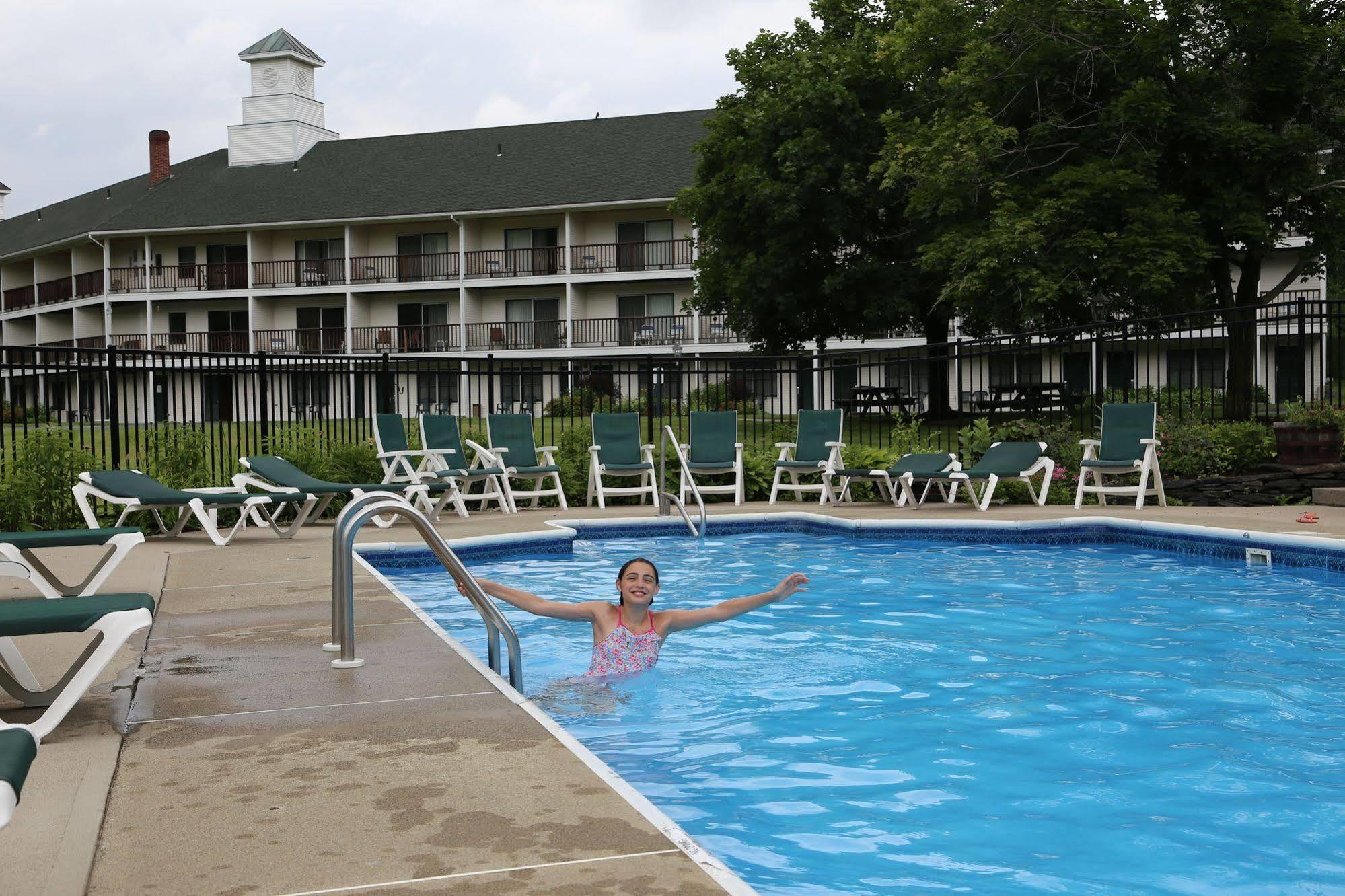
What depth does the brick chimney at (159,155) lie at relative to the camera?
4722 centimetres

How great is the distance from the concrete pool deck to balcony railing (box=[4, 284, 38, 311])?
50.6m

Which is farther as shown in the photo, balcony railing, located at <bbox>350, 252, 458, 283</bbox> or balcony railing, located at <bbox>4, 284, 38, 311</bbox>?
balcony railing, located at <bbox>4, 284, 38, 311</bbox>

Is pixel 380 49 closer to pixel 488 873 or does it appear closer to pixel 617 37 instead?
pixel 617 37

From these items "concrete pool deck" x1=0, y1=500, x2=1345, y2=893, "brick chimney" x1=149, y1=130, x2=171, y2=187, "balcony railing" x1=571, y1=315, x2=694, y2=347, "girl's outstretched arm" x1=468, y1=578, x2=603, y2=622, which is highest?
"brick chimney" x1=149, y1=130, x2=171, y2=187

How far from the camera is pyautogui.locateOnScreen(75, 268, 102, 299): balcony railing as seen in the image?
148ft

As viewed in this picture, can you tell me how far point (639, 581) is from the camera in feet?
18.2

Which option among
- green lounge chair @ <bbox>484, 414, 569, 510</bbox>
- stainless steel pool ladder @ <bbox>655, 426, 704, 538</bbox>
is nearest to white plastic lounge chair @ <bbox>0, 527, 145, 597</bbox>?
stainless steel pool ladder @ <bbox>655, 426, 704, 538</bbox>

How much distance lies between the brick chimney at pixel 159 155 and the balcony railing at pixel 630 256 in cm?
1928

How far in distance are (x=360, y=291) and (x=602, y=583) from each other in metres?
34.2

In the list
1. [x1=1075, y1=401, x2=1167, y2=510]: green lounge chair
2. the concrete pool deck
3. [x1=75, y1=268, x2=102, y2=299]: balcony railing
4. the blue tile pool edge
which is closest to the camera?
the concrete pool deck

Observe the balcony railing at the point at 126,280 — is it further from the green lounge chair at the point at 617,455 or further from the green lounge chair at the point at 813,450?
the green lounge chair at the point at 813,450

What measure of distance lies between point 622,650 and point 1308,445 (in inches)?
379

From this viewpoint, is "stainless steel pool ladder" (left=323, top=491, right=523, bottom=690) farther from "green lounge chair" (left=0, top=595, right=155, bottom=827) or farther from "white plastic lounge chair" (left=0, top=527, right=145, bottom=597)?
"white plastic lounge chair" (left=0, top=527, right=145, bottom=597)

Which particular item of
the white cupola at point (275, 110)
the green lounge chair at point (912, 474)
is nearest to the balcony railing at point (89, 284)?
the white cupola at point (275, 110)
